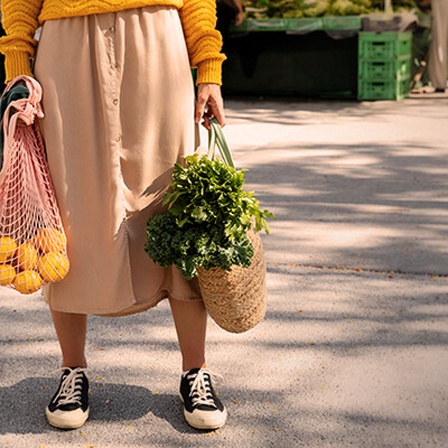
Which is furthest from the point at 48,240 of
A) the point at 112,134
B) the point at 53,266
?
the point at 112,134

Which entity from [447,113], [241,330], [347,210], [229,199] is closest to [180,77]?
[229,199]

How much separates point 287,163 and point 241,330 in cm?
458

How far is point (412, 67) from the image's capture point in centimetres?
1288

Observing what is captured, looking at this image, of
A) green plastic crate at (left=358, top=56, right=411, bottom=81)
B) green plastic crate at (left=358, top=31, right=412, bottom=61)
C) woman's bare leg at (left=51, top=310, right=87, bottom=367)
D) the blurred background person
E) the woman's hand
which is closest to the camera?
the woman's hand

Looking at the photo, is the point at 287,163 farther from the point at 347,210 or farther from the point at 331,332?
the point at 331,332

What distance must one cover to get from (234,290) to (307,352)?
2.75 ft

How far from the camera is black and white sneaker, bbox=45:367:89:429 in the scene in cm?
280

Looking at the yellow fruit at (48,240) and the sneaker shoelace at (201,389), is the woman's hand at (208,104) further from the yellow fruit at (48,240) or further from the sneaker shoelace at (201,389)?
the sneaker shoelace at (201,389)

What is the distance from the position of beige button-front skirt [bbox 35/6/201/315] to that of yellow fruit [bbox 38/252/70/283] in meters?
0.07

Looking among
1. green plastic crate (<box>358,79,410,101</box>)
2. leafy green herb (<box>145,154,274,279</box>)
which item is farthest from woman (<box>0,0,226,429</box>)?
green plastic crate (<box>358,79,410,101</box>)

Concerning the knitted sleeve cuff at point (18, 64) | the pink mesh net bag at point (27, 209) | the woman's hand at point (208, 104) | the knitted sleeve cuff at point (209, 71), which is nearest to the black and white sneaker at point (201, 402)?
the pink mesh net bag at point (27, 209)

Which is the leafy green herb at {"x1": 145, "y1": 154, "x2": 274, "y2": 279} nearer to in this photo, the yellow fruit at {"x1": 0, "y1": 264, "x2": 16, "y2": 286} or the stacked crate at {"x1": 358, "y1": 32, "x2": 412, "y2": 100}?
the yellow fruit at {"x1": 0, "y1": 264, "x2": 16, "y2": 286}

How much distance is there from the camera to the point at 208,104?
284 centimetres

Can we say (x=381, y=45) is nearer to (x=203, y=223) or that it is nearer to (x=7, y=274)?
(x=203, y=223)
